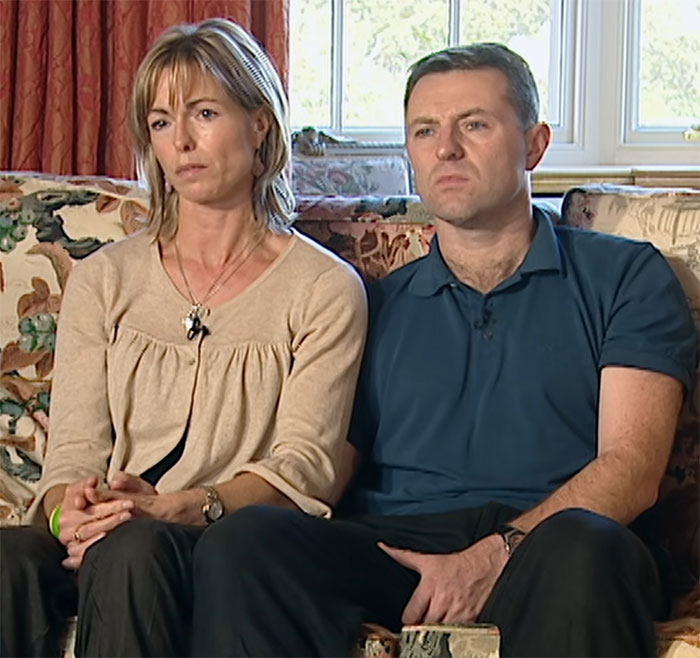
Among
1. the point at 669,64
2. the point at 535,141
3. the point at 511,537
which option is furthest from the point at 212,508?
the point at 669,64

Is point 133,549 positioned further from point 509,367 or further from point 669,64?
point 669,64

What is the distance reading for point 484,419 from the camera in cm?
192

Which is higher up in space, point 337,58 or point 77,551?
point 337,58

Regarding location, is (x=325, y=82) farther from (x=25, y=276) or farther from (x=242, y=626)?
(x=242, y=626)

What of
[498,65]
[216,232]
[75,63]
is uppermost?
[75,63]

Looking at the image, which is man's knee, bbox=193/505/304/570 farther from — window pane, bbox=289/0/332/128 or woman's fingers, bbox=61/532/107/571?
window pane, bbox=289/0/332/128

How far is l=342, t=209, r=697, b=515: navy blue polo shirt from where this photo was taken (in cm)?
189

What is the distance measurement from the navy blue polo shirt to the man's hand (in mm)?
165

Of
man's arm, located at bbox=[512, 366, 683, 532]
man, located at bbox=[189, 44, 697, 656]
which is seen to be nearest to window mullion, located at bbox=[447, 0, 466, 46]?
man, located at bbox=[189, 44, 697, 656]

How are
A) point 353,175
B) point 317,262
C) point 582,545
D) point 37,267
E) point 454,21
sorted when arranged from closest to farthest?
point 582,545 → point 317,262 → point 37,267 → point 353,175 → point 454,21

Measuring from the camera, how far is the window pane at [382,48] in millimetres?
3904

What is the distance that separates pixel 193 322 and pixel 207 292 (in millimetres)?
62

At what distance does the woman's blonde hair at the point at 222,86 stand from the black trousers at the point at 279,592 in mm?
597

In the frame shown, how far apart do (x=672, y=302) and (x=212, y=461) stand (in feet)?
2.27
